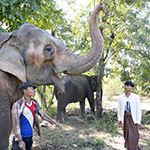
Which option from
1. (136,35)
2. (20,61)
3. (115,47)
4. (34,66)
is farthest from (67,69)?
(115,47)

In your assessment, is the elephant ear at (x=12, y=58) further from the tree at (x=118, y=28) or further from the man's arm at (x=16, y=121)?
the tree at (x=118, y=28)

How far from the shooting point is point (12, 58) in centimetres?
242

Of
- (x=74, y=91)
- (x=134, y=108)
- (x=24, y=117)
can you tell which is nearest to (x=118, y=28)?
(x=74, y=91)

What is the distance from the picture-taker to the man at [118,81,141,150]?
3.95 m

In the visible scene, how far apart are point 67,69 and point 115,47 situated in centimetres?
488

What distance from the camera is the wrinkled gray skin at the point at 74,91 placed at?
7.11 m

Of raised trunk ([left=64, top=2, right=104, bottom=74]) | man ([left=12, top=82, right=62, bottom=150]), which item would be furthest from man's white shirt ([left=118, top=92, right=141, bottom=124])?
man ([left=12, top=82, right=62, bottom=150])

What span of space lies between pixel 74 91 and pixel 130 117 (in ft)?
12.5

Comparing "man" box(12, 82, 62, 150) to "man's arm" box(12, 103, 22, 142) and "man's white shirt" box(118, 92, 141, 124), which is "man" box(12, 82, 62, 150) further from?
"man's white shirt" box(118, 92, 141, 124)

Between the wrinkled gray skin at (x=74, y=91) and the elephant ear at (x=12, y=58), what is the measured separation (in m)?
4.58

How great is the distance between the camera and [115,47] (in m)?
7.05

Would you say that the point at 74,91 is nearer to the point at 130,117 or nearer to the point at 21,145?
the point at 130,117

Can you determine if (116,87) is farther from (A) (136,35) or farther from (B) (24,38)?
(B) (24,38)

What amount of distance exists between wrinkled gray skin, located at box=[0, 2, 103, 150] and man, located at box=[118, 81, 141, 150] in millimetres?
1717
